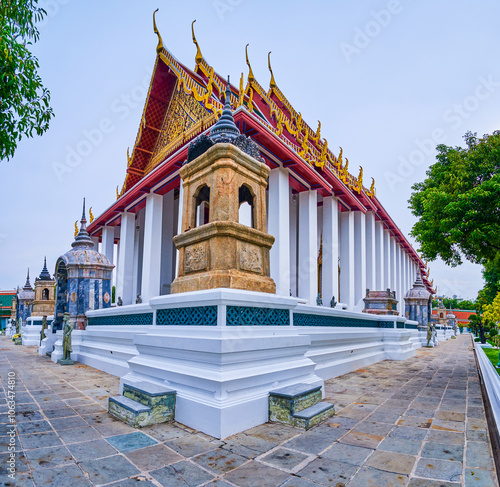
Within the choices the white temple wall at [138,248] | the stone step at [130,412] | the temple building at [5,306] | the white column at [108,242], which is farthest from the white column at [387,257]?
the temple building at [5,306]

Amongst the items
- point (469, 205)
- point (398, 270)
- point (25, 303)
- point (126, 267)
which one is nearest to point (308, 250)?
point (469, 205)

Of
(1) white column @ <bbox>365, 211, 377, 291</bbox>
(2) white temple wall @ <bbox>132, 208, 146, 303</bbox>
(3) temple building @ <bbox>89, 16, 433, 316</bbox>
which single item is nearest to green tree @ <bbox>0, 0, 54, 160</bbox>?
(3) temple building @ <bbox>89, 16, 433, 316</bbox>

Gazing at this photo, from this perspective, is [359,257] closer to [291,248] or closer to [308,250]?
[291,248]

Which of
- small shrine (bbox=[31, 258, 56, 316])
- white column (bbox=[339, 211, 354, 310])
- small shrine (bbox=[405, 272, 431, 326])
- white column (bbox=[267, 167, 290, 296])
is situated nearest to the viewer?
white column (bbox=[267, 167, 290, 296])

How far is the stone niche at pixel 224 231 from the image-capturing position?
3895 millimetres

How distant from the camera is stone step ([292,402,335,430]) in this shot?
3221 mm

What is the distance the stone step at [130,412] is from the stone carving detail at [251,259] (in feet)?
5.36

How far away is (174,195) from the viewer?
Result: 580 inches

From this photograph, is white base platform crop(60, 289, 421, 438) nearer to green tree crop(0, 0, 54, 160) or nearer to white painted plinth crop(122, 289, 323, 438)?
white painted plinth crop(122, 289, 323, 438)

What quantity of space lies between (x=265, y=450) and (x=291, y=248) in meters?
11.2

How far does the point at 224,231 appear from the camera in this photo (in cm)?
390

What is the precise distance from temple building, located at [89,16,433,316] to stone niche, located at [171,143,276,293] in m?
4.77

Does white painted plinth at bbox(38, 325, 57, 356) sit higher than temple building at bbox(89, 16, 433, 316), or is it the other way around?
temple building at bbox(89, 16, 433, 316)

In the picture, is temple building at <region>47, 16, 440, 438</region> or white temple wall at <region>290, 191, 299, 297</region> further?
white temple wall at <region>290, 191, 299, 297</region>
